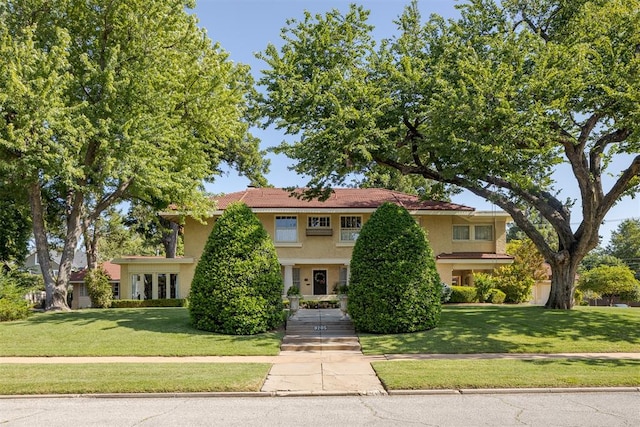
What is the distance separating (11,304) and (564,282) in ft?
76.8

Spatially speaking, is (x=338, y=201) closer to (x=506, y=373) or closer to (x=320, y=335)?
(x=320, y=335)

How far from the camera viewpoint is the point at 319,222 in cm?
3158

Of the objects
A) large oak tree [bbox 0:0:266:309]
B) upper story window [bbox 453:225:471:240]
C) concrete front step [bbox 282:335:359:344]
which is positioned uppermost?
large oak tree [bbox 0:0:266:309]

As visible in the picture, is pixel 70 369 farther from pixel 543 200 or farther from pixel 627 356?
pixel 543 200

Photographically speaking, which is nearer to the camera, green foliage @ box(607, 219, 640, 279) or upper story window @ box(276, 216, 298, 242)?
upper story window @ box(276, 216, 298, 242)

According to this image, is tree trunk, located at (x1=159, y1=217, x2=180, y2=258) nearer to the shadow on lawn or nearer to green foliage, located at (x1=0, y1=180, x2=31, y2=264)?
green foliage, located at (x1=0, y1=180, x2=31, y2=264)

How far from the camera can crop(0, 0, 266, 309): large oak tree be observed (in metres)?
21.0

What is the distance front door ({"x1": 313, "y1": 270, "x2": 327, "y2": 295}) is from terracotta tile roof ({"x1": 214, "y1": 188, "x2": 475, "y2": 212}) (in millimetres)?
4418

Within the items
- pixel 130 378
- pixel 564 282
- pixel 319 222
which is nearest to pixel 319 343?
pixel 130 378

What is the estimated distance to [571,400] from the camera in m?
9.05

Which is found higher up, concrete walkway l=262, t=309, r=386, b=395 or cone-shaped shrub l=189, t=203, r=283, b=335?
cone-shaped shrub l=189, t=203, r=283, b=335

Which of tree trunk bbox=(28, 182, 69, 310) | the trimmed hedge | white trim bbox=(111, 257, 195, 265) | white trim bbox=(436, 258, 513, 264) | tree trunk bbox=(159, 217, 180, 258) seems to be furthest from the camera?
tree trunk bbox=(159, 217, 180, 258)

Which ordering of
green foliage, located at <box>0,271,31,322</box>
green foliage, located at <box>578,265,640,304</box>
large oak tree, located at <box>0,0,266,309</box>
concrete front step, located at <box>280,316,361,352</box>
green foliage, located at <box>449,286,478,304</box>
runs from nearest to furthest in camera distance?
concrete front step, located at <box>280,316,361,352</box>
green foliage, located at <box>0,271,31,322</box>
large oak tree, located at <box>0,0,266,309</box>
green foliage, located at <box>449,286,478,304</box>
green foliage, located at <box>578,265,640,304</box>

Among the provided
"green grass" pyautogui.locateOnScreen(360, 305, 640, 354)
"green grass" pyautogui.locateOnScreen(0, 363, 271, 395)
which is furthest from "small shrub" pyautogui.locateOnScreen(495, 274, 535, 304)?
"green grass" pyautogui.locateOnScreen(0, 363, 271, 395)
